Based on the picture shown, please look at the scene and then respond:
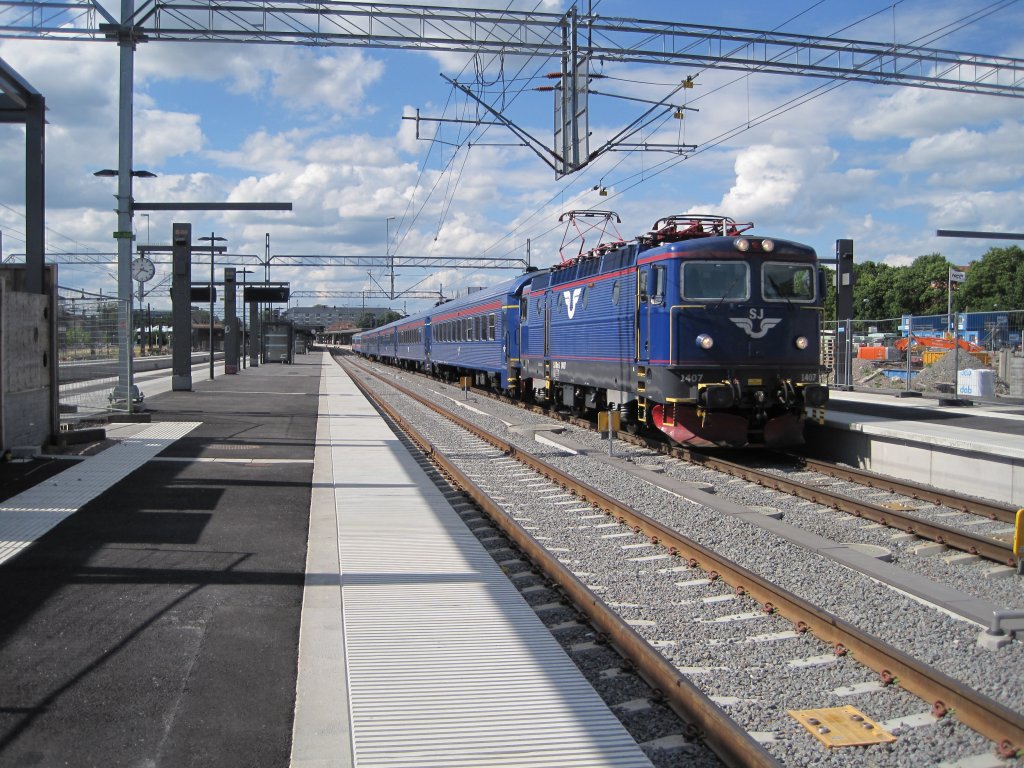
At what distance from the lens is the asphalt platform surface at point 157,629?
12.7ft

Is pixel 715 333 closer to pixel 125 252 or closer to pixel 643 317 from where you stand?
pixel 643 317

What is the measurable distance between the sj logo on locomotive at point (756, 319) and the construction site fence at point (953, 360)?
6094 mm

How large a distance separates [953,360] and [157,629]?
24.5m

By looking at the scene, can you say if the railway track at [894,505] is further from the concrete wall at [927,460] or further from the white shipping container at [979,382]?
the white shipping container at [979,382]

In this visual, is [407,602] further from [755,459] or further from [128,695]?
[755,459]

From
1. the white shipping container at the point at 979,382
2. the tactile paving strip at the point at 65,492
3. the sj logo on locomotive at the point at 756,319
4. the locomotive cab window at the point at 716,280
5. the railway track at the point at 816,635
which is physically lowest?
the railway track at the point at 816,635

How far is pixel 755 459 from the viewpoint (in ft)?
47.1

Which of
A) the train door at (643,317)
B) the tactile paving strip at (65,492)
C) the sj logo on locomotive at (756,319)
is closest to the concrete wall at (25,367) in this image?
the tactile paving strip at (65,492)

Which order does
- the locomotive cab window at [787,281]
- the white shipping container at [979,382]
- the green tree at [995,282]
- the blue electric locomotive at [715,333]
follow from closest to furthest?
1. the blue electric locomotive at [715,333]
2. the locomotive cab window at [787,281]
3. the white shipping container at [979,382]
4. the green tree at [995,282]

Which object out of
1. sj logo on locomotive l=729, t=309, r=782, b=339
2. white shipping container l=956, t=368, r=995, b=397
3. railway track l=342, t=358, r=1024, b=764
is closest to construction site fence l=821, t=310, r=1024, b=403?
white shipping container l=956, t=368, r=995, b=397

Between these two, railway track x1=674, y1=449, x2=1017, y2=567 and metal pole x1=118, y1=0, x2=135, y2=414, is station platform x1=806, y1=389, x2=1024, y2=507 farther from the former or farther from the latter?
metal pole x1=118, y1=0, x2=135, y2=414

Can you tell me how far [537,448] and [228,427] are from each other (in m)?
5.91

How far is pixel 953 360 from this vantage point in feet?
81.6

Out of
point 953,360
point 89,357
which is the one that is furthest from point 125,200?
point 953,360
